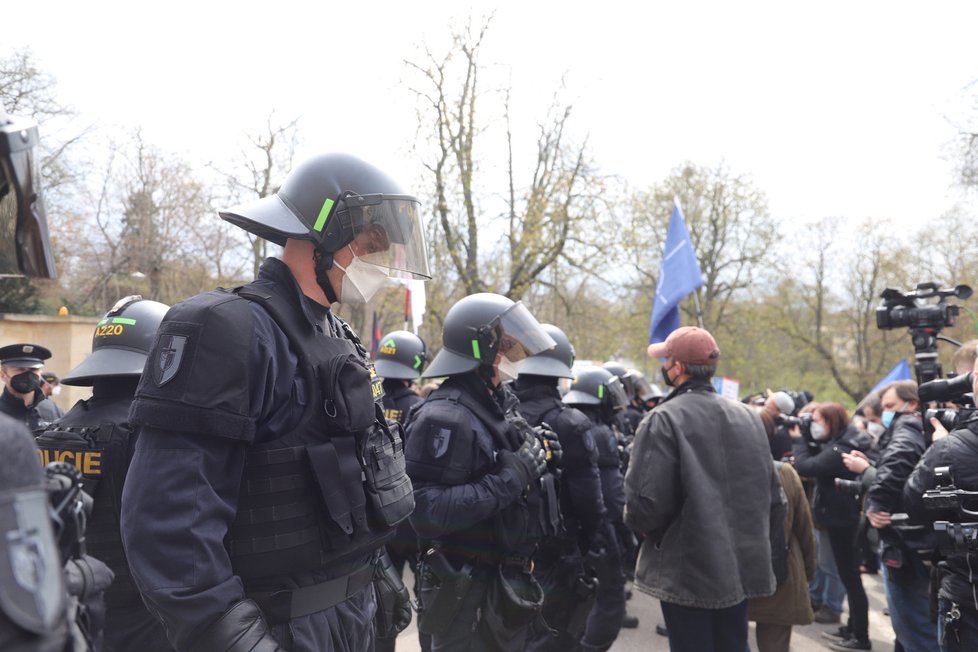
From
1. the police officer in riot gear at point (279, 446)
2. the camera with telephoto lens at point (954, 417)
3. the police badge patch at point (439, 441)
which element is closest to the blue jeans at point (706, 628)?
the camera with telephoto lens at point (954, 417)

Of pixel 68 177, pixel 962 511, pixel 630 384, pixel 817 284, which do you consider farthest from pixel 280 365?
pixel 817 284

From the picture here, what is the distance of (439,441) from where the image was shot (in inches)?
133

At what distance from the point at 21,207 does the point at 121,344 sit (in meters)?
2.07

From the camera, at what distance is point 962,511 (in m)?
3.33

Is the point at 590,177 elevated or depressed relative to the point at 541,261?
elevated

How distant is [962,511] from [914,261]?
91.2 feet

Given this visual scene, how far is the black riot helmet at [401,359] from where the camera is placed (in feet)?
21.2

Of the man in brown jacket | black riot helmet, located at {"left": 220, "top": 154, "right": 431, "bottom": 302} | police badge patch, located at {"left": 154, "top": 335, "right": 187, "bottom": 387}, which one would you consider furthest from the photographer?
police badge patch, located at {"left": 154, "top": 335, "right": 187, "bottom": 387}

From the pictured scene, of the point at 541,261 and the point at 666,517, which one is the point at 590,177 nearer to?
the point at 541,261

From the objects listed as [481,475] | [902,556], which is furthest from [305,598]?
[902,556]

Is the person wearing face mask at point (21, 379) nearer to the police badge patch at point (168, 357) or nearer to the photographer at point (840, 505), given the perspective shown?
the police badge patch at point (168, 357)

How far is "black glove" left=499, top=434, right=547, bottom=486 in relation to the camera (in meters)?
3.48

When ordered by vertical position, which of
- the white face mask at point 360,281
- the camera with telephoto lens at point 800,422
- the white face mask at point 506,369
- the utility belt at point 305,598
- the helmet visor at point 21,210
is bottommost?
the camera with telephoto lens at point 800,422

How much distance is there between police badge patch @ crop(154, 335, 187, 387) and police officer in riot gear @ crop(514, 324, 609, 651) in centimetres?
290
